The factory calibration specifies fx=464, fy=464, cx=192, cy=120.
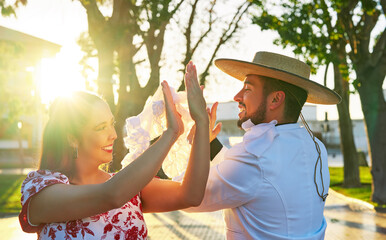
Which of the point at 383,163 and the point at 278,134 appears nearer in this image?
the point at 278,134

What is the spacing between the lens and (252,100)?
2.86 meters

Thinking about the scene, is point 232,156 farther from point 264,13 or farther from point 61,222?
point 264,13

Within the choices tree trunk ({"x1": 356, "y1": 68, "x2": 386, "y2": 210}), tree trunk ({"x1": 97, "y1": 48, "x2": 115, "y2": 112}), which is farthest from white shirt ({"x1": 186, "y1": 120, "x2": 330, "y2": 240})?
tree trunk ({"x1": 356, "y1": 68, "x2": 386, "y2": 210})

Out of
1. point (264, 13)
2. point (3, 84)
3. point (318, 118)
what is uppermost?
point (264, 13)

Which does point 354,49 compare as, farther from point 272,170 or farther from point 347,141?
point 272,170

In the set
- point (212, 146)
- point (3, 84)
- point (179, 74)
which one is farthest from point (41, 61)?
point (212, 146)

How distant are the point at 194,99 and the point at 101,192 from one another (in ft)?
2.01

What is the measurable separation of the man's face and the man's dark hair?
0.04 m

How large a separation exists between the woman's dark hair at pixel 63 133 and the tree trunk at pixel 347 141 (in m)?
17.1

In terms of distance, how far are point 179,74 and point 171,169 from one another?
666 inches

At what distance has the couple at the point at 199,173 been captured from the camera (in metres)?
2.06

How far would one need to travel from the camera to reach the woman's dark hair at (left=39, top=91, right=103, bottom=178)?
7.48 ft

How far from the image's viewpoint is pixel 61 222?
2184 mm

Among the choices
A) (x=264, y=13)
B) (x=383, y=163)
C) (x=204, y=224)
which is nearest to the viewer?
(x=204, y=224)
